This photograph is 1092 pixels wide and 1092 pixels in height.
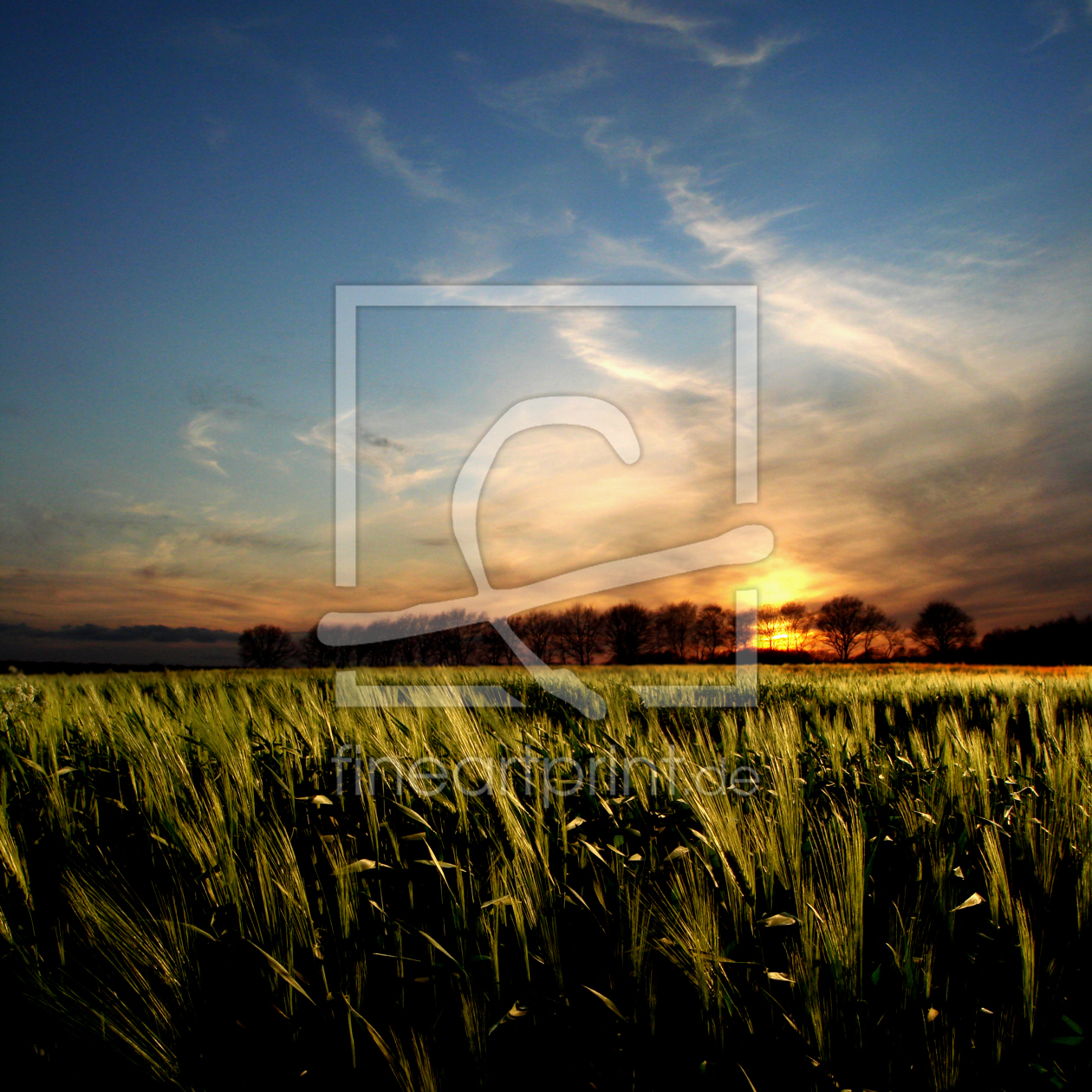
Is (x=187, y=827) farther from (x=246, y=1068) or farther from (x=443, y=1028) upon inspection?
(x=443, y=1028)

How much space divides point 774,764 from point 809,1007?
1804 mm

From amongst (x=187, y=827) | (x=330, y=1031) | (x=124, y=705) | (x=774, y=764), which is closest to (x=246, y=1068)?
(x=330, y=1031)

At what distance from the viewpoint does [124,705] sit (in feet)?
21.0

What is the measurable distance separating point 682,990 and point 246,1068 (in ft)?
4.27

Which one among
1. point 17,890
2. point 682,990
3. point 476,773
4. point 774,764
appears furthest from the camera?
point 774,764

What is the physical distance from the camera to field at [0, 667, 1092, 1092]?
5.98ft

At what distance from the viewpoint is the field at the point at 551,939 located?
182 cm

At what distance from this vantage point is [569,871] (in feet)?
8.73

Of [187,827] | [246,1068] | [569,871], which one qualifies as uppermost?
[187,827]

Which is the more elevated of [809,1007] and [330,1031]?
[809,1007]

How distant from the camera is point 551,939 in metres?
2.05

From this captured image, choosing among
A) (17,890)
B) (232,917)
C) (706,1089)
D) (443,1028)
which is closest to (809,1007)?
(706,1089)

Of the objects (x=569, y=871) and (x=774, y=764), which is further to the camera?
(x=774, y=764)

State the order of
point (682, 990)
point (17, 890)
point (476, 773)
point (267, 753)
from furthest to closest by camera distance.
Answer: point (267, 753), point (476, 773), point (17, 890), point (682, 990)
